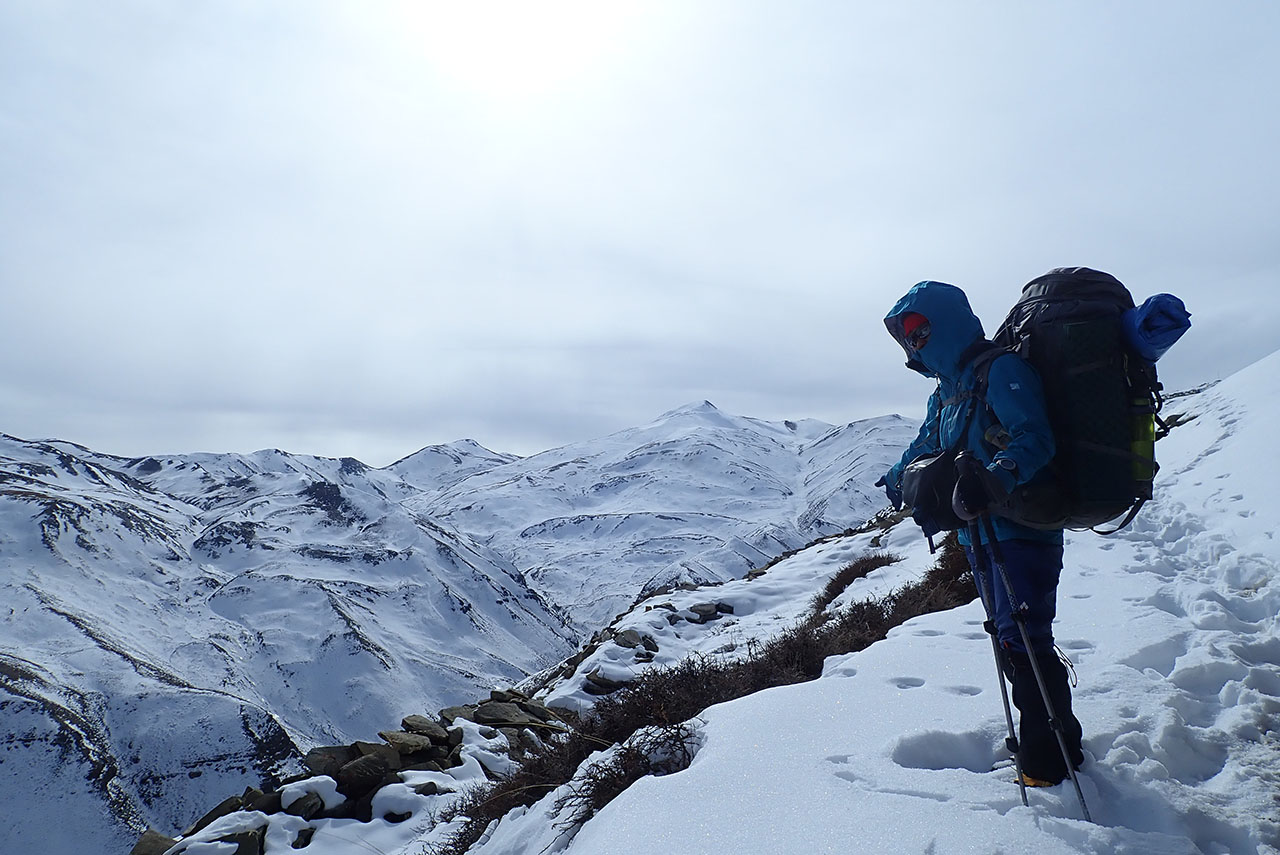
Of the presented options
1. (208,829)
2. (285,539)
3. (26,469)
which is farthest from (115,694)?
(26,469)

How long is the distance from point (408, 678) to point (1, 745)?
5533 centimetres

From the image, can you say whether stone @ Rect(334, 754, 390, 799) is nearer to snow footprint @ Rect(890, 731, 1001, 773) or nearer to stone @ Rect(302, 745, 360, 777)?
stone @ Rect(302, 745, 360, 777)

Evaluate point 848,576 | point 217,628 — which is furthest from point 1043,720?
point 217,628

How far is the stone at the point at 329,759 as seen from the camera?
889 centimetres

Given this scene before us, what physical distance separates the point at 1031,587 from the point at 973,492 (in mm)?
682

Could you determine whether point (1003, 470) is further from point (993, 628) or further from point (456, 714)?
point (456, 714)

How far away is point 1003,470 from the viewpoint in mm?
3232

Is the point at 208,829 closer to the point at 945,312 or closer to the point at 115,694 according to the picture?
the point at 945,312

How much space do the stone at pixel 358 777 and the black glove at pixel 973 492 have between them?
801cm

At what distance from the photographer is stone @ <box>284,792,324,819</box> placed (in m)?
7.90

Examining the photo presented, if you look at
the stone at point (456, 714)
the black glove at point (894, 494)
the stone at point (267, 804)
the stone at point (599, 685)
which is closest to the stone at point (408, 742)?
the stone at point (267, 804)

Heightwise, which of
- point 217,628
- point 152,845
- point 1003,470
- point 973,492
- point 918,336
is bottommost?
point 217,628

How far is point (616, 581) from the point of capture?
190 meters

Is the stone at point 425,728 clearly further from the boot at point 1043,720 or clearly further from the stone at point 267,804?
the boot at point 1043,720
